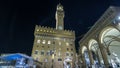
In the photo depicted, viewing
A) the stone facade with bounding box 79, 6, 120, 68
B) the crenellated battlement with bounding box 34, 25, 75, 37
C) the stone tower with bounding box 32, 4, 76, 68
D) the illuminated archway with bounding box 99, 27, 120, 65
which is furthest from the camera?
the crenellated battlement with bounding box 34, 25, 75, 37

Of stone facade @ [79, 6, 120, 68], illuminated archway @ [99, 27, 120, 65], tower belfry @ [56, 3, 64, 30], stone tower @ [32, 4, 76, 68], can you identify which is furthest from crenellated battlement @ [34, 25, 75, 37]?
illuminated archway @ [99, 27, 120, 65]

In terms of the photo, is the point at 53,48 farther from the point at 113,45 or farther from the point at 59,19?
the point at 113,45

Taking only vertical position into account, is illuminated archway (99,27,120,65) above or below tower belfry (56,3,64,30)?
below

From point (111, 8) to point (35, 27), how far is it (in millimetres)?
30138

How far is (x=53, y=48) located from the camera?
36000 mm

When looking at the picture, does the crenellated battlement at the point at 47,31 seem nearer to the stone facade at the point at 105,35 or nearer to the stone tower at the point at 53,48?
the stone tower at the point at 53,48

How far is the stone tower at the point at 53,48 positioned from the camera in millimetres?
32938

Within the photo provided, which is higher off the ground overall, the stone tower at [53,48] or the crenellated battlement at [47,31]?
the crenellated battlement at [47,31]

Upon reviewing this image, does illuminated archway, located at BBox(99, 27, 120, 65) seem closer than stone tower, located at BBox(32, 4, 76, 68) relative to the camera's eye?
Yes

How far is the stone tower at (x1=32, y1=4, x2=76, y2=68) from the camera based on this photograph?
32.9m

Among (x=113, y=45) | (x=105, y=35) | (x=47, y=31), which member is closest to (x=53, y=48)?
(x=47, y=31)

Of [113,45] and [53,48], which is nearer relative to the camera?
[113,45]

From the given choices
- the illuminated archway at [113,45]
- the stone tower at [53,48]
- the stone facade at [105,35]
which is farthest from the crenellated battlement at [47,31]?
the illuminated archway at [113,45]

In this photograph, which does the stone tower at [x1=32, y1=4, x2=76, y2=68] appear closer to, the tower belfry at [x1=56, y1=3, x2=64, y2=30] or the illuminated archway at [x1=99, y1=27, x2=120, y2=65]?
the tower belfry at [x1=56, y1=3, x2=64, y2=30]
